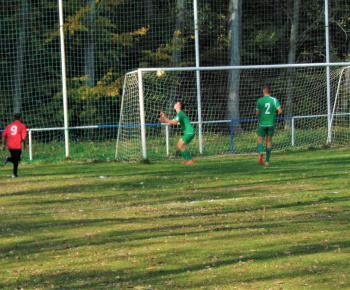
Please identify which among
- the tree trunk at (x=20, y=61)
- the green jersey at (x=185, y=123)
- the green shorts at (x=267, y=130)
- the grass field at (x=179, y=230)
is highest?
the tree trunk at (x=20, y=61)

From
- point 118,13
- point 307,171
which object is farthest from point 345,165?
point 118,13

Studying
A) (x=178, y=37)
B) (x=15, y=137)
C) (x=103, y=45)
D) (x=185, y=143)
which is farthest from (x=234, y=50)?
(x=15, y=137)

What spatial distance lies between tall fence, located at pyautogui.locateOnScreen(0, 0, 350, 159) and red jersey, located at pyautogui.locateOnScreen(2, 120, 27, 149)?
782cm

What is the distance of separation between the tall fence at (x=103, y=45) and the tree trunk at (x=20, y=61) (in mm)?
43

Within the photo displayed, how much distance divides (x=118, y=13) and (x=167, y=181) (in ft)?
47.7

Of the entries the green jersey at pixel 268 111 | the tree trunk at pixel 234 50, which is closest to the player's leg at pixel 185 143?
Result: the green jersey at pixel 268 111

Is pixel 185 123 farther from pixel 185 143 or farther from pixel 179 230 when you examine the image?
pixel 179 230

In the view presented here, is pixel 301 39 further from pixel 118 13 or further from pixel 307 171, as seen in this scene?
pixel 307 171

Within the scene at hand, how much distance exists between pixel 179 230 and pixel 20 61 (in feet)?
69.2

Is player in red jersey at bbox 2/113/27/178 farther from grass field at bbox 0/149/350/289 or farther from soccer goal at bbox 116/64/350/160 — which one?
soccer goal at bbox 116/64/350/160

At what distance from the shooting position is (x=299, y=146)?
2189cm

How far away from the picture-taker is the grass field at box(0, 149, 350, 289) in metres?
5.85

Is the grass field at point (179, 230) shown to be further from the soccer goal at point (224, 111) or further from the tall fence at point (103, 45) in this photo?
the tall fence at point (103, 45)

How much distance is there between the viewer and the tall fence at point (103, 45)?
2497 centimetres
